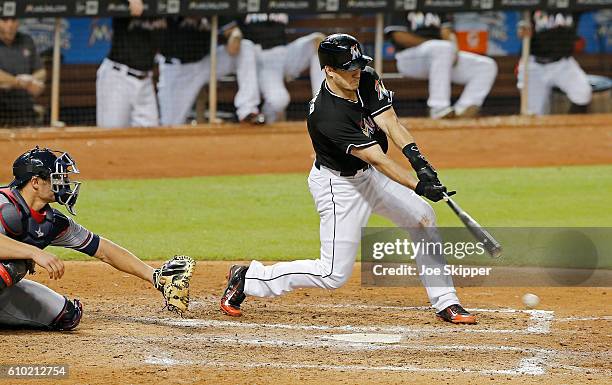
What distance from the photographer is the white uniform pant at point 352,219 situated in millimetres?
6707

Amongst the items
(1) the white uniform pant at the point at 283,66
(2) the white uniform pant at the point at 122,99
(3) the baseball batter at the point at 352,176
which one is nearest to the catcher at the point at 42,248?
(3) the baseball batter at the point at 352,176

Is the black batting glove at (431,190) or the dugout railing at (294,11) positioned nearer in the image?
the black batting glove at (431,190)

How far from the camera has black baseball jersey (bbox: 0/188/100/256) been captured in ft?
20.6

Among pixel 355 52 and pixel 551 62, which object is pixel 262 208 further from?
pixel 551 62

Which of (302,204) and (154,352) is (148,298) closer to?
(154,352)

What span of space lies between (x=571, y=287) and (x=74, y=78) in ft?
29.1

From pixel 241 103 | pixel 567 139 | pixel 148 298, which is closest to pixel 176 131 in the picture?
pixel 241 103

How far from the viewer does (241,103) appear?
48.7 ft

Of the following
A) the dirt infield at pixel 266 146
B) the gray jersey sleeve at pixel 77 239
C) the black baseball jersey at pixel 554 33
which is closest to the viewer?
the gray jersey sleeve at pixel 77 239

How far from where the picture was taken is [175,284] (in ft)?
22.1

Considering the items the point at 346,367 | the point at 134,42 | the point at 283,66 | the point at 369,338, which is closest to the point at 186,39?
the point at 134,42

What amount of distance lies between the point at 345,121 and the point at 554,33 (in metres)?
9.49

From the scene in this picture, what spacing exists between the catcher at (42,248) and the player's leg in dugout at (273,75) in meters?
8.05

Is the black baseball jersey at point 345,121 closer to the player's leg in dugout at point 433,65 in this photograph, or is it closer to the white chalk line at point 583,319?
the white chalk line at point 583,319
